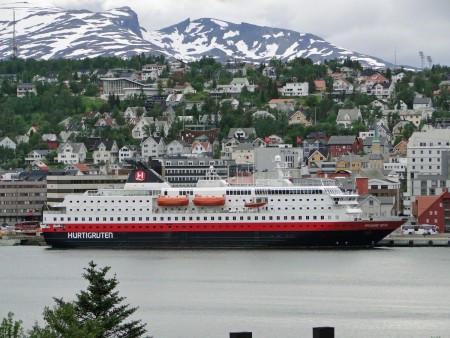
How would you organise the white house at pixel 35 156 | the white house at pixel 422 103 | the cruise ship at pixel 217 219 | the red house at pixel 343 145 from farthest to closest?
the white house at pixel 422 103
the white house at pixel 35 156
the red house at pixel 343 145
the cruise ship at pixel 217 219

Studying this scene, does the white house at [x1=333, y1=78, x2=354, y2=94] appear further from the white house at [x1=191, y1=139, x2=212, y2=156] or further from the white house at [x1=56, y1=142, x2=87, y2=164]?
the white house at [x1=56, y1=142, x2=87, y2=164]

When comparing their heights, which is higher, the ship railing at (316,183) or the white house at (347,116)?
the white house at (347,116)

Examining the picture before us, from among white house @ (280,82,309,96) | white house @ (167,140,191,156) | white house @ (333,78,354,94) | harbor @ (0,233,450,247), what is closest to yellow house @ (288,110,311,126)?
white house @ (167,140,191,156)

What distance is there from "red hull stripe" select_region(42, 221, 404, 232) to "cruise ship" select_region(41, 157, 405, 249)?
4 cm

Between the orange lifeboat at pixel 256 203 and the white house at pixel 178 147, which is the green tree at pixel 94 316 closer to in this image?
the orange lifeboat at pixel 256 203

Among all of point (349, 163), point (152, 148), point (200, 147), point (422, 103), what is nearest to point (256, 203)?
point (349, 163)

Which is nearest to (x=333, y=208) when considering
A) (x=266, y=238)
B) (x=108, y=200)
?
(x=266, y=238)

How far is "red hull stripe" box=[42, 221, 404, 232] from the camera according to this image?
64188 millimetres

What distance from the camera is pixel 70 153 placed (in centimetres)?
10662

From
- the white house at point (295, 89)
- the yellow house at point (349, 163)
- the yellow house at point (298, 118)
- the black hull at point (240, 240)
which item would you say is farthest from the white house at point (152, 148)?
the black hull at point (240, 240)

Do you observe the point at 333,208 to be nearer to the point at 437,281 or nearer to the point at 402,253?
the point at 402,253

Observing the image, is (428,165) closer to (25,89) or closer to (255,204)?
(255,204)

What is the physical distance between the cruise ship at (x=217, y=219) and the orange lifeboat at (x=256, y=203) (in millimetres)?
40

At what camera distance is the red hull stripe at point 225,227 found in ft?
211
